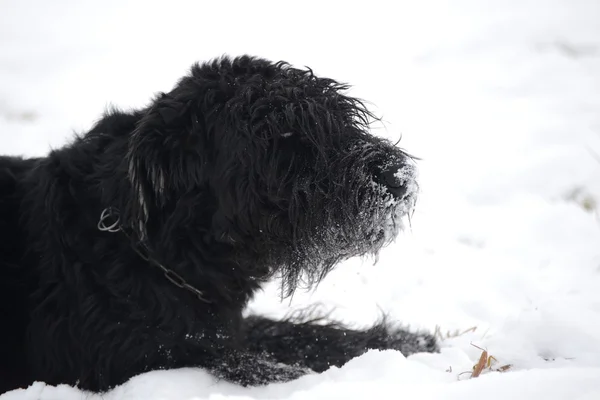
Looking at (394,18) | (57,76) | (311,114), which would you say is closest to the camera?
(311,114)

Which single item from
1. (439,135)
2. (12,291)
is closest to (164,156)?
(12,291)

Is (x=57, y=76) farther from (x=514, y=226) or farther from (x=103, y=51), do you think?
(x=514, y=226)

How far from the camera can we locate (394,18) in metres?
9.73

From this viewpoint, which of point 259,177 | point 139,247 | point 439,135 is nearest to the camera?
point 259,177

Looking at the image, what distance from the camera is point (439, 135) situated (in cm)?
644

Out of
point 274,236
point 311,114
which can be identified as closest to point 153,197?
point 274,236

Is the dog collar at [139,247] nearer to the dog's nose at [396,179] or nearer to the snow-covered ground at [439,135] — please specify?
the snow-covered ground at [439,135]

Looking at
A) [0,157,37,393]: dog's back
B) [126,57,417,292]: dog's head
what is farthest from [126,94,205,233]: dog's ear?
[0,157,37,393]: dog's back

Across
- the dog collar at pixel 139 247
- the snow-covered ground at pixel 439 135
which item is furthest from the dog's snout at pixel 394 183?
the dog collar at pixel 139 247

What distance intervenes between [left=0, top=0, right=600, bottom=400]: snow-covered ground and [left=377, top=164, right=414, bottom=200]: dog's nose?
72cm

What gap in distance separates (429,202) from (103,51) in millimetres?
5618

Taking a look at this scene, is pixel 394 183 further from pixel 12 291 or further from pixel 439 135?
pixel 439 135

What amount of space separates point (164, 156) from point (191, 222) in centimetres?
34

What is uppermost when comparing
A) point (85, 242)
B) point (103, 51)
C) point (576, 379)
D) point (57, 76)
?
point (103, 51)
